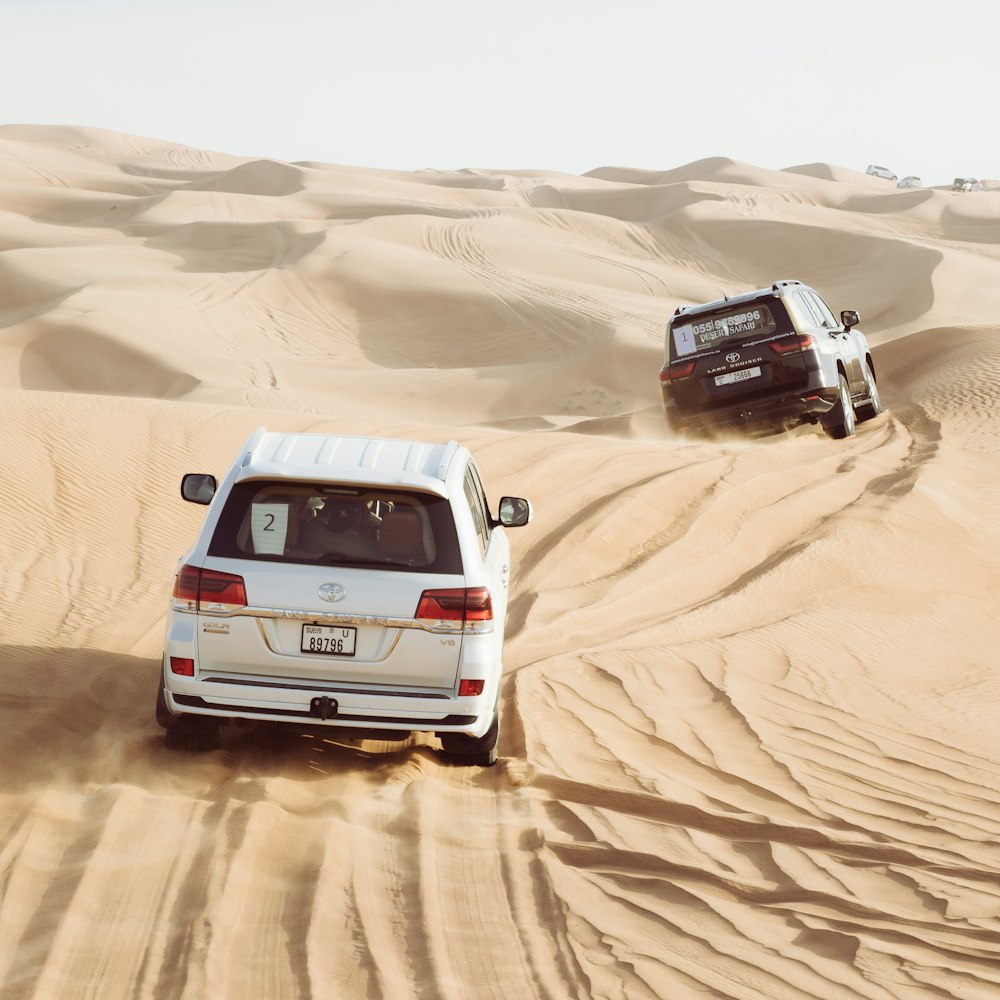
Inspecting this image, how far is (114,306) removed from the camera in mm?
31875

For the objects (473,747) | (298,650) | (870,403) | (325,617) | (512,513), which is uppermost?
(512,513)

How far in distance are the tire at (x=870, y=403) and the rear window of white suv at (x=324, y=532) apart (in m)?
12.4

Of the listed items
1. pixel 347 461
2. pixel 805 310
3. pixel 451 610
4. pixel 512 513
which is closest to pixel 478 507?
pixel 512 513

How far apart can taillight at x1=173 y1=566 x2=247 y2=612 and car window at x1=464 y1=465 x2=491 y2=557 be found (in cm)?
114

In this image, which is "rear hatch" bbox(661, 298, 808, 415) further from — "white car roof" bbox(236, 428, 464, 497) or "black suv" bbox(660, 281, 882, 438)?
"white car roof" bbox(236, 428, 464, 497)

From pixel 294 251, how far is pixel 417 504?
3523 cm

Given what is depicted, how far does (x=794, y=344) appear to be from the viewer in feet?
48.7

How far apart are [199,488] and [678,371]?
9383 mm

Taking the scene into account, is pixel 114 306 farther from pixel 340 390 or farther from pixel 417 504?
pixel 417 504

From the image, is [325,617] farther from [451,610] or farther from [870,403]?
[870,403]

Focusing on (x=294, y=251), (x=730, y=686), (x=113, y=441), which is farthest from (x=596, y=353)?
(x=730, y=686)

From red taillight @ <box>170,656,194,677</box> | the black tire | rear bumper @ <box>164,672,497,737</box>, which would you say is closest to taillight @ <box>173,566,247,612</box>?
red taillight @ <box>170,656,194,677</box>

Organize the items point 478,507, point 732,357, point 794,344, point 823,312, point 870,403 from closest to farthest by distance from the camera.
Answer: point 478,507 < point 794,344 < point 732,357 < point 823,312 < point 870,403

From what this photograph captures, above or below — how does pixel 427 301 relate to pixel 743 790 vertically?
below
